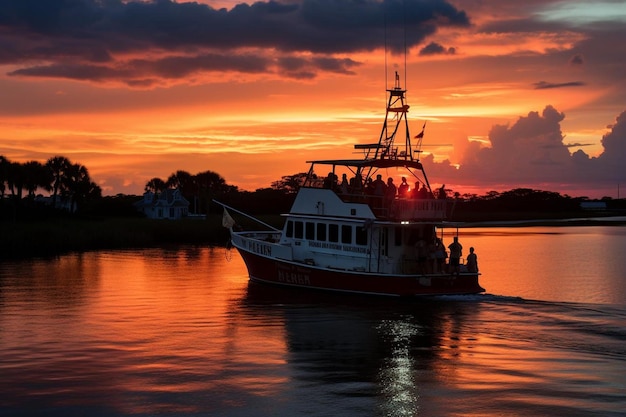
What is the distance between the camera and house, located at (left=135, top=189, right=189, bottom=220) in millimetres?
125875

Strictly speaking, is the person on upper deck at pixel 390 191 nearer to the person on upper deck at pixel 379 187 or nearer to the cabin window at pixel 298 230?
the person on upper deck at pixel 379 187

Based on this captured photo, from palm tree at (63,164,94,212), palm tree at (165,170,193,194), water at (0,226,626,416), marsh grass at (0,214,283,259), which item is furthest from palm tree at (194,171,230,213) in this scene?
water at (0,226,626,416)

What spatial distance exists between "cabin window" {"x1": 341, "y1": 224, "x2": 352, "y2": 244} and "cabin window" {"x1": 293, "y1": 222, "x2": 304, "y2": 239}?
8.12ft

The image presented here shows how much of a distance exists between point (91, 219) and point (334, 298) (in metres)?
68.1

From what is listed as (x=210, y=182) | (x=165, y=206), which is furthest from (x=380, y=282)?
(x=210, y=182)

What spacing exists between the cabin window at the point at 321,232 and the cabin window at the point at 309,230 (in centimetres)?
31

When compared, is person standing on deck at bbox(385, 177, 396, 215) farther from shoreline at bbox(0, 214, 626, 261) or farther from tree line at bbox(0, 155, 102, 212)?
tree line at bbox(0, 155, 102, 212)

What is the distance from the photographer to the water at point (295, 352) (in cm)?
1714

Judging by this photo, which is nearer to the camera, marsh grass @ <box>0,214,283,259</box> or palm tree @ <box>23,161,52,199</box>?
marsh grass @ <box>0,214,283,259</box>

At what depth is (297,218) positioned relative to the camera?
37.3 m

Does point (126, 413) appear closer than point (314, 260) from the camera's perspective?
Yes

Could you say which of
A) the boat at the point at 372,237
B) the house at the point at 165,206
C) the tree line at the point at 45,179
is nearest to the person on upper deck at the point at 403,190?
the boat at the point at 372,237

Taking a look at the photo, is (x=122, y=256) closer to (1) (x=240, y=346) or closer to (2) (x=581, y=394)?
(1) (x=240, y=346)

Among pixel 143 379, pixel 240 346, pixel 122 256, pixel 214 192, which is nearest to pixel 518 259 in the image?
pixel 122 256
